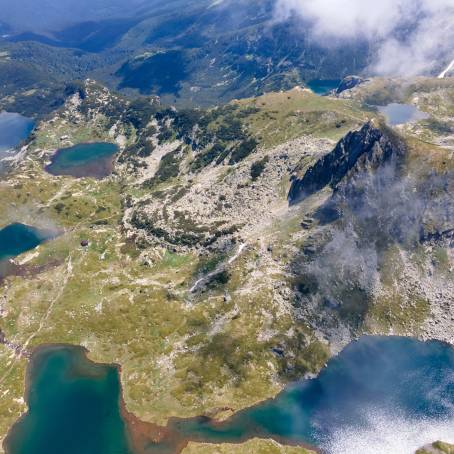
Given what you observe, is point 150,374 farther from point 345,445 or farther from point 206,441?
point 345,445

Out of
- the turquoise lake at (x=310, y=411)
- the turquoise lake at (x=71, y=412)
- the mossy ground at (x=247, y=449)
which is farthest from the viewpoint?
the turquoise lake at (x=71, y=412)

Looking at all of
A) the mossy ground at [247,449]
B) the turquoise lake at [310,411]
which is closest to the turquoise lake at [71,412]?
the turquoise lake at [310,411]

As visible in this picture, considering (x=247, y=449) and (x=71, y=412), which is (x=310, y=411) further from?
(x=71, y=412)

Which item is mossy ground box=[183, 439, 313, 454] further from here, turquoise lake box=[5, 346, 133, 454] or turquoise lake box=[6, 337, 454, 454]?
turquoise lake box=[5, 346, 133, 454]

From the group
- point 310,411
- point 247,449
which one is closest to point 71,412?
point 247,449

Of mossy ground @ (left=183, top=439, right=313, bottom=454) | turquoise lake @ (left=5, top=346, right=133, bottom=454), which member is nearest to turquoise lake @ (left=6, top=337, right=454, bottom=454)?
turquoise lake @ (left=5, top=346, right=133, bottom=454)

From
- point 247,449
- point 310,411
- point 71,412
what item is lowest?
point 310,411

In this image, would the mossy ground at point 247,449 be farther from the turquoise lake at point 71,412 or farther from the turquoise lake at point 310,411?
the turquoise lake at point 71,412

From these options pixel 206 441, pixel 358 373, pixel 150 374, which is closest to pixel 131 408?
pixel 150 374
